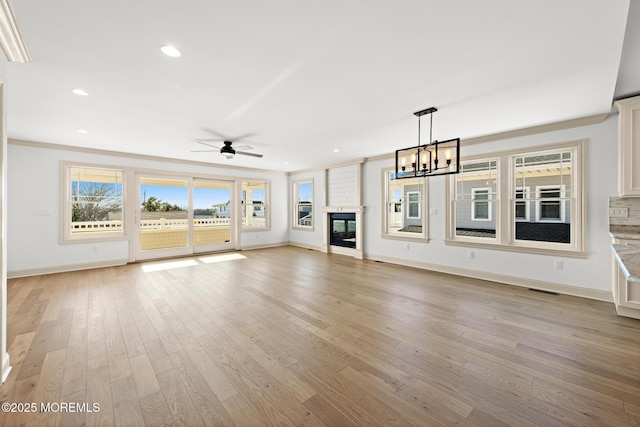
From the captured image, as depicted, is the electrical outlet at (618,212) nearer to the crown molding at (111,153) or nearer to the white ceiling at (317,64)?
the white ceiling at (317,64)

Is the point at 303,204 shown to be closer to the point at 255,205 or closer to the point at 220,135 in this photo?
the point at 255,205

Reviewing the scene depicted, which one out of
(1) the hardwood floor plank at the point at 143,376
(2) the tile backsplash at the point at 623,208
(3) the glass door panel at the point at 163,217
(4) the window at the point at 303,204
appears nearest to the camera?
(1) the hardwood floor plank at the point at 143,376

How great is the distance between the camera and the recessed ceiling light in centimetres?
202

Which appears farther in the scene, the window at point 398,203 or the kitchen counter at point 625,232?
the window at point 398,203

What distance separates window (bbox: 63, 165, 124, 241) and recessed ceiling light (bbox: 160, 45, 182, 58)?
198 inches

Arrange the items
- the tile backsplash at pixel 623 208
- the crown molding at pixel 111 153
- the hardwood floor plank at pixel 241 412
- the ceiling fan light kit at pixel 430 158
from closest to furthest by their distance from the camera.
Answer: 1. the hardwood floor plank at pixel 241 412
2. the ceiling fan light kit at pixel 430 158
3. the tile backsplash at pixel 623 208
4. the crown molding at pixel 111 153

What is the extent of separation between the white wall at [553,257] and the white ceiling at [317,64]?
460 mm

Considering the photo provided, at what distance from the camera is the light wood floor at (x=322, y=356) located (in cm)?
164

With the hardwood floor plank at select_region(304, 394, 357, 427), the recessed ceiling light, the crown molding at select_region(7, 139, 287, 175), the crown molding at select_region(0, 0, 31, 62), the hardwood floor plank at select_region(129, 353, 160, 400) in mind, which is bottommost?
the hardwood floor plank at select_region(304, 394, 357, 427)

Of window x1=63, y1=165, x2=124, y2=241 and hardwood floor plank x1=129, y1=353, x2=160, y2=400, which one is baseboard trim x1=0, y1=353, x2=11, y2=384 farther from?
window x1=63, y1=165, x2=124, y2=241

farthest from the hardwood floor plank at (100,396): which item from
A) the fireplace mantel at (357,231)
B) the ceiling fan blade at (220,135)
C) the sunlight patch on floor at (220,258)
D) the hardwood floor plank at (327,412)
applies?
the fireplace mantel at (357,231)

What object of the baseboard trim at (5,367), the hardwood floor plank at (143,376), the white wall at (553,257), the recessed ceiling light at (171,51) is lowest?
the hardwood floor plank at (143,376)

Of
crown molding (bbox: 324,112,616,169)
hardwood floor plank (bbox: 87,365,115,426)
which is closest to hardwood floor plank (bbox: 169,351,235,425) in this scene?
hardwood floor plank (bbox: 87,365,115,426)

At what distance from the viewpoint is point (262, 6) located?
63.7 inches
